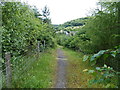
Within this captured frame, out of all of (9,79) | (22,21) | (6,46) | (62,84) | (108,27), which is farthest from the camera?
(108,27)

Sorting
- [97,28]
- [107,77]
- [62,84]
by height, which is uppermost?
[97,28]

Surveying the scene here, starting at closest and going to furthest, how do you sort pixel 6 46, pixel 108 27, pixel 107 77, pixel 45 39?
pixel 107 77 → pixel 6 46 → pixel 108 27 → pixel 45 39

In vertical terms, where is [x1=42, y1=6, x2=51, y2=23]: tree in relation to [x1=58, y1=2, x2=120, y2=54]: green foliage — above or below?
above

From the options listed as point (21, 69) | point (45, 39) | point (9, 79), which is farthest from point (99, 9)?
point (45, 39)

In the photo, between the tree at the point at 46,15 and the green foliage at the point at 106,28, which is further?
the tree at the point at 46,15

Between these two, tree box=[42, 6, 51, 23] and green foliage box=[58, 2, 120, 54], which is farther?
tree box=[42, 6, 51, 23]

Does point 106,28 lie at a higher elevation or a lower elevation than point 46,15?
lower

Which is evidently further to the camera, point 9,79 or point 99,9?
point 99,9

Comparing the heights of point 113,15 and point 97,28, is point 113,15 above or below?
above

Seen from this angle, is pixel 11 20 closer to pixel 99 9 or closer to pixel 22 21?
pixel 22 21

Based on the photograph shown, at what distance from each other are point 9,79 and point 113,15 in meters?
3.69

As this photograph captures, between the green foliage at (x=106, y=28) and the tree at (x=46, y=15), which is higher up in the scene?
the tree at (x=46, y=15)

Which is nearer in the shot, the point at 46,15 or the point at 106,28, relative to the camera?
the point at 106,28

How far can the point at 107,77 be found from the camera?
1.13 m
